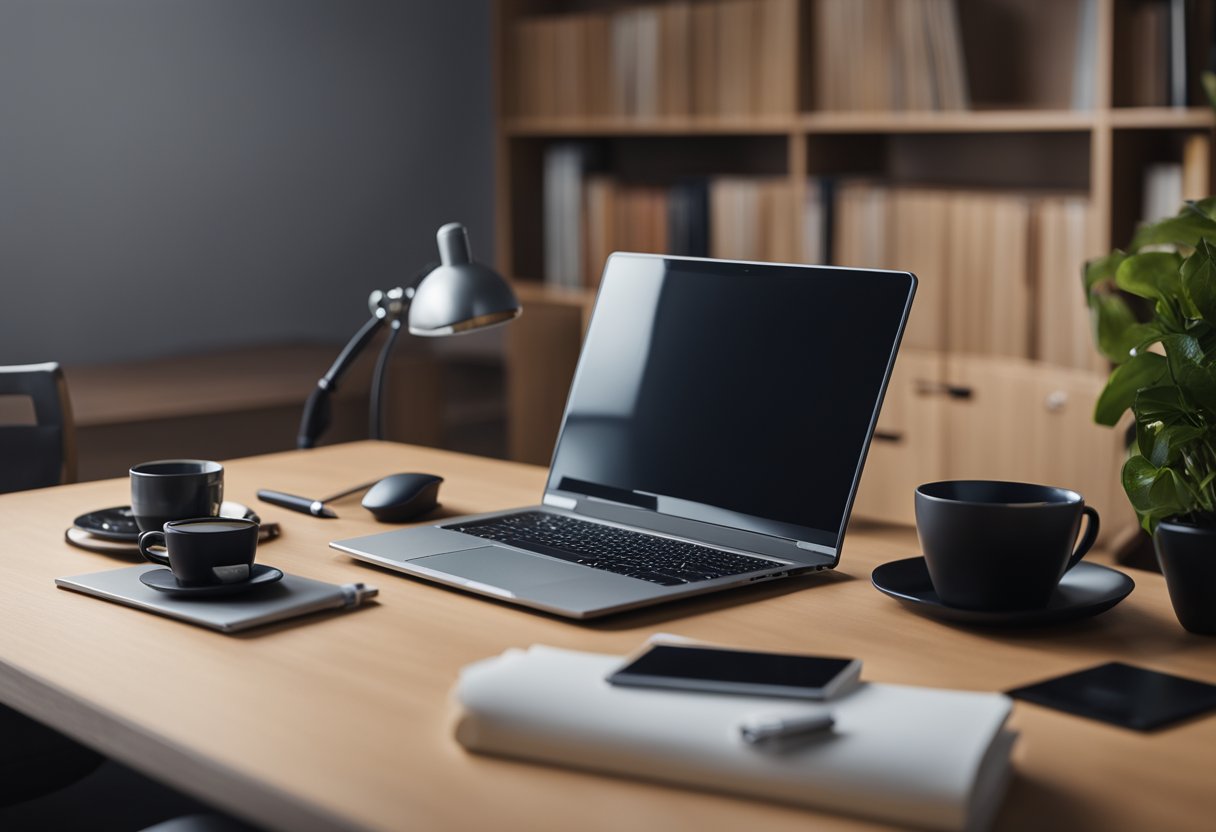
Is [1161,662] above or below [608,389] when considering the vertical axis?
below

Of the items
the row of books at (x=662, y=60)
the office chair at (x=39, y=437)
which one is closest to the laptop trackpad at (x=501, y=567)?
the office chair at (x=39, y=437)

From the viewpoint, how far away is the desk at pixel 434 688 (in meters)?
0.75

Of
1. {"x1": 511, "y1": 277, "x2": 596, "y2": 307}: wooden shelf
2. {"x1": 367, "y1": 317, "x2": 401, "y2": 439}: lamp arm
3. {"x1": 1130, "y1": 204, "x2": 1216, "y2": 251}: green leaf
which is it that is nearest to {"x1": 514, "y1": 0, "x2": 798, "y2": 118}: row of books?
{"x1": 511, "y1": 277, "x2": 596, "y2": 307}: wooden shelf

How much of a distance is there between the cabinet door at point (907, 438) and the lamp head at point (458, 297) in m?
1.55

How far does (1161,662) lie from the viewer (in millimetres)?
996

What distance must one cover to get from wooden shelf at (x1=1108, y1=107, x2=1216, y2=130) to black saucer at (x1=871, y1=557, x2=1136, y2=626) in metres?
1.58

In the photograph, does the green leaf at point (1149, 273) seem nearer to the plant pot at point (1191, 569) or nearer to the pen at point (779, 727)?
the plant pot at point (1191, 569)

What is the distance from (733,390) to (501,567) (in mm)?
292

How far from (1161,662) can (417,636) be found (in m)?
0.55

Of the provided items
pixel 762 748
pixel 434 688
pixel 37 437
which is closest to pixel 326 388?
pixel 37 437

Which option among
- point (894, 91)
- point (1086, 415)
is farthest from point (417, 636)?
point (894, 91)

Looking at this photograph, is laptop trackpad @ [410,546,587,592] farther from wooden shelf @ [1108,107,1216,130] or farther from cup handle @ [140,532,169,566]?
wooden shelf @ [1108,107,1216,130]

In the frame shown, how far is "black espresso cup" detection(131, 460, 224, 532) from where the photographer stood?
1365mm

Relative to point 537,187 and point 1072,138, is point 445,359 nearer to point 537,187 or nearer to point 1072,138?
point 537,187
